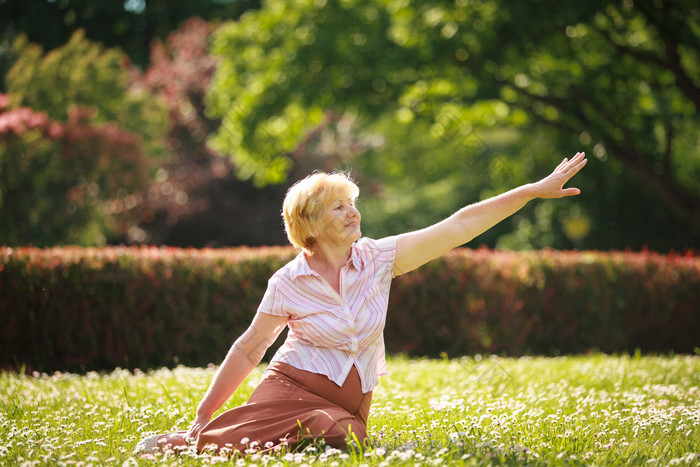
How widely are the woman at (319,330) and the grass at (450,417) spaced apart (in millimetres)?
171

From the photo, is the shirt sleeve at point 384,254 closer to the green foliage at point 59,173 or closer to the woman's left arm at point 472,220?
the woman's left arm at point 472,220

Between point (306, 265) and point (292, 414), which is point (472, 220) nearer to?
point (306, 265)

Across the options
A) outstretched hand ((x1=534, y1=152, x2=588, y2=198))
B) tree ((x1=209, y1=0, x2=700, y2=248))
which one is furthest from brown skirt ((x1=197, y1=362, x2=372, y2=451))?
tree ((x1=209, y1=0, x2=700, y2=248))

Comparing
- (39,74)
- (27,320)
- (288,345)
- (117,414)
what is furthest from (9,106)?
(288,345)

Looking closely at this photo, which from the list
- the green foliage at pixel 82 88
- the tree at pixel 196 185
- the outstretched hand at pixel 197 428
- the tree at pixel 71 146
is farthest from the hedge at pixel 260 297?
the green foliage at pixel 82 88

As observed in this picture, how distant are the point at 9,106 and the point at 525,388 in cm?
1591

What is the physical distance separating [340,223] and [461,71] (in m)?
10.1

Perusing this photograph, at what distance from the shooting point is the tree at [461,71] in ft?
39.3

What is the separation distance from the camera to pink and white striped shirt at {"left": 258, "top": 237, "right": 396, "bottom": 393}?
3.47 meters

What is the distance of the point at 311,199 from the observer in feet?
11.4

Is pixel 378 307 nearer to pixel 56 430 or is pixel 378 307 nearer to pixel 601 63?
pixel 56 430

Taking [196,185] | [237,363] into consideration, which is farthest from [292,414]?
[196,185]

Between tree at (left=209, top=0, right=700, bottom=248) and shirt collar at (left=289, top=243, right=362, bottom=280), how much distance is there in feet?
27.2

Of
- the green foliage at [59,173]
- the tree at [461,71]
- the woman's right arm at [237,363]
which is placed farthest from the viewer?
the green foliage at [59,173]
